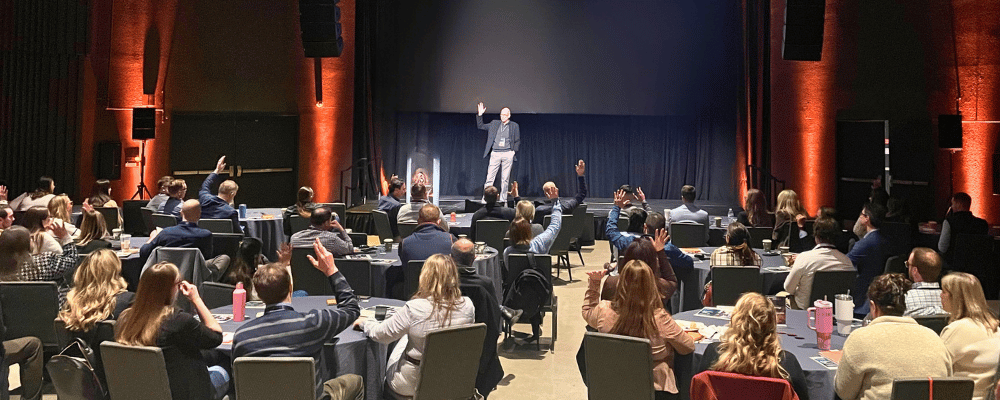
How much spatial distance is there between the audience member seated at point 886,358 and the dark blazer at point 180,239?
549 cm

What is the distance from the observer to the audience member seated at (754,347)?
3658 mm

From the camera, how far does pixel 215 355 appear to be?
15.9 feet

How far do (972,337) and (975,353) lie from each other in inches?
2.8

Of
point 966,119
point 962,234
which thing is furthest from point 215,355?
point 966,119

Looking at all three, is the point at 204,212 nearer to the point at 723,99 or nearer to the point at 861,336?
the point at 861,336

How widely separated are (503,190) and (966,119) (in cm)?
723

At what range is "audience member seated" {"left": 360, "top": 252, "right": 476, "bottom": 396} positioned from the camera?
4746 millimetres

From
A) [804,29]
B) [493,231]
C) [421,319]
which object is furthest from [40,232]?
[804,29]

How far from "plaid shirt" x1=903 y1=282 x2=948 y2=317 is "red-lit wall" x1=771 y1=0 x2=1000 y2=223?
748 centimetres

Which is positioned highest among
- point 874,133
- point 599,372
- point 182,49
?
point 182,49

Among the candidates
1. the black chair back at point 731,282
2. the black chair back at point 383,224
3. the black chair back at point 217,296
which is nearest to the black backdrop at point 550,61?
the black chair back at point 383,224

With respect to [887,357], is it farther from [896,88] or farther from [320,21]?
[320,21]

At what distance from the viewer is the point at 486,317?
18.6ft

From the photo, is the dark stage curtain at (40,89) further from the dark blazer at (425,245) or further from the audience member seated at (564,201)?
the dark blazer at (425,245)
